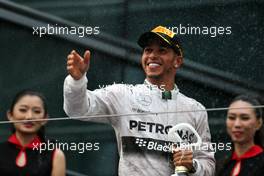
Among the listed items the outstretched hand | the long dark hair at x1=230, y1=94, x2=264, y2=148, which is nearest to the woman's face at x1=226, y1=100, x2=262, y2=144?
the long dark hair at x1=230, y1=94, x2=264, y2=148

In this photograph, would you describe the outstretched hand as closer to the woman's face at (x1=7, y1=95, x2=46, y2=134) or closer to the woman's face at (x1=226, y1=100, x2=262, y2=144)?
the woman's face at (x1=7, y1=95, x2=46, y2=134)

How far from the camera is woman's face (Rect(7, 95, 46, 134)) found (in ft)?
29.6

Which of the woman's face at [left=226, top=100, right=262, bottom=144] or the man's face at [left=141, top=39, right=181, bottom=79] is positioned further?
the man's face at [left=141, top=39, right=181, bottom=79]

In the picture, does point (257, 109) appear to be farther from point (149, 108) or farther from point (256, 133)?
point (149, 108)

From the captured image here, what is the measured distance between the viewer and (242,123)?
29.2 ft

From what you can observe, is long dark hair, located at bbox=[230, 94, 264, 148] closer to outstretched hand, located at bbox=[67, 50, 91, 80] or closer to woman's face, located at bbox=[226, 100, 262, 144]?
woman's face, located at bbox=[226, 100, 262, 144]

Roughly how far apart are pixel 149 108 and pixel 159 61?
21 centimetres

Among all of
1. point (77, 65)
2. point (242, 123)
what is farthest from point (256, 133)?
point (77, 65)

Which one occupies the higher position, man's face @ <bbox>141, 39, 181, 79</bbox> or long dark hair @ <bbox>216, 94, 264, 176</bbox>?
man's face @ <bbox>141, 39, 181, 79</bbox>

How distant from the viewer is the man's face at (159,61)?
8977mm

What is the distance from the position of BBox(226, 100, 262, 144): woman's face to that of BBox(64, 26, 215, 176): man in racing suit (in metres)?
0.11

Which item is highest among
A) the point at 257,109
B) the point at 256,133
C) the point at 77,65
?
the point at 77,65

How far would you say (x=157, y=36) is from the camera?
354 inches

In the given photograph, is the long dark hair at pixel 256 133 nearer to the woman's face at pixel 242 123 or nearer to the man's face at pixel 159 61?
the woman's face at pixel 242 123
